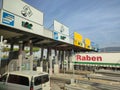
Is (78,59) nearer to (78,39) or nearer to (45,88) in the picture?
(78,39)

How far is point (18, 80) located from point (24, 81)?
1.68ft

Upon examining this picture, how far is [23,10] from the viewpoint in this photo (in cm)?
1448

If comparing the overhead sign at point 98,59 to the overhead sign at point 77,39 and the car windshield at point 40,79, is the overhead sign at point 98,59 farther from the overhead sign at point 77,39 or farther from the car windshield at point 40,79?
the car windshield at point 40,79

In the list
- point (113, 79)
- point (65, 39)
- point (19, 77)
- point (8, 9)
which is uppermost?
point (8, 9)

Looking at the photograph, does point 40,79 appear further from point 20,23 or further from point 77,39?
point 77,39

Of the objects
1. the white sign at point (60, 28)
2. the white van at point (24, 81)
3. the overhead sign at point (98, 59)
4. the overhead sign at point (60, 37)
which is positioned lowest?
the white van at point (24, 81)

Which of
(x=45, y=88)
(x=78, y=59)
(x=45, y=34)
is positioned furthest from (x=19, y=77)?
(x=78, y=59)

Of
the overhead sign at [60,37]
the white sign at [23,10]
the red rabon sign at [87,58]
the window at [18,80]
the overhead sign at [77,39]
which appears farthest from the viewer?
the red rabon sign at [87,58]

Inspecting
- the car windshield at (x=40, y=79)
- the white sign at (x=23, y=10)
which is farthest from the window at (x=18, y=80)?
the white sign at (x=23, y=10)

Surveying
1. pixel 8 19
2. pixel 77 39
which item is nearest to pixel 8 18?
pixel 8 19

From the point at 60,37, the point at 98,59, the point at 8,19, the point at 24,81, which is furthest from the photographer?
the point at 98,59

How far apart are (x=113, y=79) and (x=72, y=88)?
8192mm

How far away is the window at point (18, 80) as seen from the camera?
355 inches

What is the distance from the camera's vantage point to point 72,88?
1243cm
